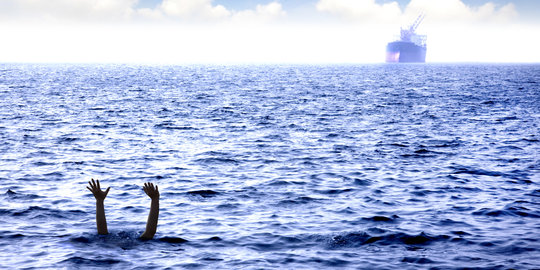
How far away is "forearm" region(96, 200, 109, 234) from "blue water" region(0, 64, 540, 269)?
0.60 feet

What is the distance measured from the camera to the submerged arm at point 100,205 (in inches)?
408

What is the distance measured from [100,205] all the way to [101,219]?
121 centimetres

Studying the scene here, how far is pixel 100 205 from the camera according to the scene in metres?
11.0

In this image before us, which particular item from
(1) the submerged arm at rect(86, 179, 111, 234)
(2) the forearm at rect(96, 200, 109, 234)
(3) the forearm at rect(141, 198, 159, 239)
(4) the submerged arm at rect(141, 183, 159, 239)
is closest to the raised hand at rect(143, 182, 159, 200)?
(4) the submerged arm at rect(141, 183, 159, 239)

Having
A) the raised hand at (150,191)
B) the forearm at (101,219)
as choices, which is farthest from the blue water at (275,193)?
the raised hand at (150,191)

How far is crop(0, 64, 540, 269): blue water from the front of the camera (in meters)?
11.6

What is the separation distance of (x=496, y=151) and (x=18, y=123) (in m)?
29.1

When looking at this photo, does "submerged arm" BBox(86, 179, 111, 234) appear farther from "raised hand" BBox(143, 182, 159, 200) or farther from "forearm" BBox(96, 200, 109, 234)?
"raised hand" BBox(143, 182, 159, 200)

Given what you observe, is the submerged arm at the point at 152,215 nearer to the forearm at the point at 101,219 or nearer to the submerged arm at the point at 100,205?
the submerged arm at the point at 100,205

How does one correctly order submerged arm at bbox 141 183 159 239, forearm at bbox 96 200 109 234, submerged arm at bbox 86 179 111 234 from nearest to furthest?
1. submerged arm at bbox 86 179 111 234
2. submerged arm at bbox 141 183 159 239
3. forearm at bbox 96 200 109 234

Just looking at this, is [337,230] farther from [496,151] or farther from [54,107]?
[54,107]

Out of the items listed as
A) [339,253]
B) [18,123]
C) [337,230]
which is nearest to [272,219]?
[337,230]

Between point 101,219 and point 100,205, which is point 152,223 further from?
point 100,205

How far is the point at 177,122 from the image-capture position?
35875 millimetres
